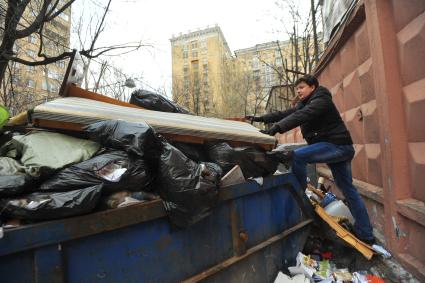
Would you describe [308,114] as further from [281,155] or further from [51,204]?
[51,204]

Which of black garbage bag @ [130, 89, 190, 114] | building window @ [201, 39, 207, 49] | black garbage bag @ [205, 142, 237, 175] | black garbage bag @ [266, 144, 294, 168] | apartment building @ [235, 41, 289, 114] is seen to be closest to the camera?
black garbage bag @ [205, 142, 237, 175]

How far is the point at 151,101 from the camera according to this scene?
11.4 feet

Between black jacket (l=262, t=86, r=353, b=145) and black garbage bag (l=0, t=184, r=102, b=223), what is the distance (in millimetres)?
2130

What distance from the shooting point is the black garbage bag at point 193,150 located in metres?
2.28

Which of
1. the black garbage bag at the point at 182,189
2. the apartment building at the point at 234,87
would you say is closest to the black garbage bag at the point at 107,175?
the black garbage bag at the point at 182,189

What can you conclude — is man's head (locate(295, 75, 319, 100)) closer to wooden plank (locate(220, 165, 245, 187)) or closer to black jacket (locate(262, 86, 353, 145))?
black jacket (locate(262, 86, 353, 145))

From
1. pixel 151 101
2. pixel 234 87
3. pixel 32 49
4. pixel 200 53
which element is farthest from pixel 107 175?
pixel 200 53

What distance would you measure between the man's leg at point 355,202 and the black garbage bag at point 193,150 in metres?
1.71

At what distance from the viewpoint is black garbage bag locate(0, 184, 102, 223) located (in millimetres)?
1363

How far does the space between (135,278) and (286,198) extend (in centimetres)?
175

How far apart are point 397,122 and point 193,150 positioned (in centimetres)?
188

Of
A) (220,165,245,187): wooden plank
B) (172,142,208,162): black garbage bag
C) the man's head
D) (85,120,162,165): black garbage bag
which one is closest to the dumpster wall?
the man's head

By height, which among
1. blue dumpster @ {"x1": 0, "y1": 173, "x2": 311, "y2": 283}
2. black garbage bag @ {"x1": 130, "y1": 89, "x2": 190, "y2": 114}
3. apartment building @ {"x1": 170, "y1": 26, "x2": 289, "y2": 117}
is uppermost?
apartment building @ {"x1": 170, "y1": 26, "x2": 289, "y2": 117}

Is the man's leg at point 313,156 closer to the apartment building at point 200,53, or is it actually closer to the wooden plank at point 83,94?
the wooden plank at point 83,94
